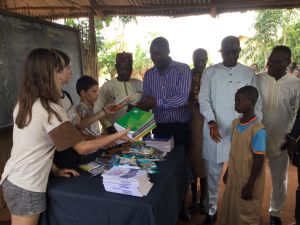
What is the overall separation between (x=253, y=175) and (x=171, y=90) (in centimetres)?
118

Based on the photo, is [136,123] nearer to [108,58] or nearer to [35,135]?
[35,135]

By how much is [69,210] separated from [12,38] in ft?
8.00

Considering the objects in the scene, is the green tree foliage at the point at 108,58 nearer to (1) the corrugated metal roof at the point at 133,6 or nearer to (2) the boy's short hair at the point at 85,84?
(1) the corrugated metal roof at the point at 133,6

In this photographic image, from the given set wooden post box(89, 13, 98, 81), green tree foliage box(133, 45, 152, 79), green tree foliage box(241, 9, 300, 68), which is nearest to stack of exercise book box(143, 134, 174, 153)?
wooden post box(89, 13, 98, 81)

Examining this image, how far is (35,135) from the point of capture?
5.77ft

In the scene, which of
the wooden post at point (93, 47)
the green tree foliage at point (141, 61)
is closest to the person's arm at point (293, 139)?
the wooden post at point (93, 47)

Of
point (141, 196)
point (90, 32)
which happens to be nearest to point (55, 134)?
point (141, 196)

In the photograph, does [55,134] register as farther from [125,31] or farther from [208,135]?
[125,31]

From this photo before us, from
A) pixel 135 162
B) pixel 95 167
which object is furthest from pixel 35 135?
pixel 135 162

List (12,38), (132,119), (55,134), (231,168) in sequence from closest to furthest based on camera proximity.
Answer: (55,134), (132,119), (231,168), (12,38)

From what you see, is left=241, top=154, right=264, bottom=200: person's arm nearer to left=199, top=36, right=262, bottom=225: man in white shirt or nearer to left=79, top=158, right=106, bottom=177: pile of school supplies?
left=199, top=36, right=262, bottom=225: man in white shirt

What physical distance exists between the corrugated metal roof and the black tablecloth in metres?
3.24

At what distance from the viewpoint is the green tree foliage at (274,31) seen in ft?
41.0

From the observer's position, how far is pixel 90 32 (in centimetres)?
516
